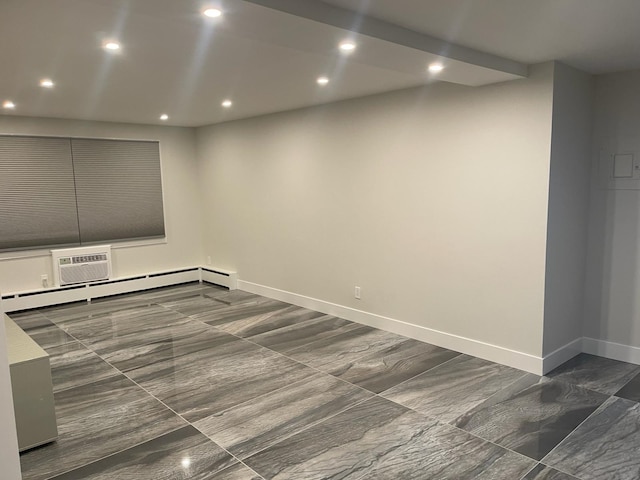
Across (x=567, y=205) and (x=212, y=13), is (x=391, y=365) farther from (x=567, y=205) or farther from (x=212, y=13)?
(x=212, y=13)

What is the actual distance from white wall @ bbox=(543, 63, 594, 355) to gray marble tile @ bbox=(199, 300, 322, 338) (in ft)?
8.37

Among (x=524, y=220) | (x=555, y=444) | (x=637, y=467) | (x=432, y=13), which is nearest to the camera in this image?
(x=432, y=13)

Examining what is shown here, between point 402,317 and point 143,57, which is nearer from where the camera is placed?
point 143,57

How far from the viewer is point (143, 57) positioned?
3100 mm

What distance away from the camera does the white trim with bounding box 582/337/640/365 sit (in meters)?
3.81

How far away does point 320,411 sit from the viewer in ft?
10.4

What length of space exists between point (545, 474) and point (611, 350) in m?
1.97

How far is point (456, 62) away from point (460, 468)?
238 cm

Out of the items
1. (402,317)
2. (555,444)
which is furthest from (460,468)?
(402,317)

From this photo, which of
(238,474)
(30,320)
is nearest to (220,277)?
(30,320)

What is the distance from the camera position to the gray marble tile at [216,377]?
11.0ft

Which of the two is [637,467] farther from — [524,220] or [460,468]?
[524,220]

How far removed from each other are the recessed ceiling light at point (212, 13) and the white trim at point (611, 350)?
388 centimetres

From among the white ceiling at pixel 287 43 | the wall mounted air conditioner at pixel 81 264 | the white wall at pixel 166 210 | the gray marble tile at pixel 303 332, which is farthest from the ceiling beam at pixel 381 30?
the wall mounted air conditioner at pixel 81 264
